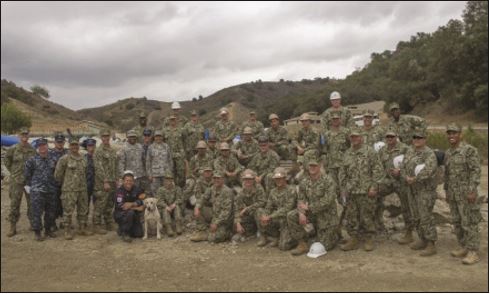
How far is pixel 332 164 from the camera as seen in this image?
8.73 metres

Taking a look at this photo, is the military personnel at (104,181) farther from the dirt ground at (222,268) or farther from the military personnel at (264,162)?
the military personnel at (264,162)

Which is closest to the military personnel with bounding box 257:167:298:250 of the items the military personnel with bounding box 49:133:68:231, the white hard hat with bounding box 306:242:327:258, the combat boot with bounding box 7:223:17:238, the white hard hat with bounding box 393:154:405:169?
the white hard hat with bounding box 306:242:327:258

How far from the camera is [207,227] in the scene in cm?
889

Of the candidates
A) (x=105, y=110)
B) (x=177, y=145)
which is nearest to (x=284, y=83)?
(x=105, y=110)

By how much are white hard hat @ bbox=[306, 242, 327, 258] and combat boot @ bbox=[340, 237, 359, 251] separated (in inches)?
14.2

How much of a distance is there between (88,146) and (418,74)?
41.8 meters

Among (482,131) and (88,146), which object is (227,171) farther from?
(482,131)

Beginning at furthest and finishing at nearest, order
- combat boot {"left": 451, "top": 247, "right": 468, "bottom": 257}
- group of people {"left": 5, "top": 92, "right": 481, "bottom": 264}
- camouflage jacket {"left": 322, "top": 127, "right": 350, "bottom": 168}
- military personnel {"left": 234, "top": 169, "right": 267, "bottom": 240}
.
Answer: camouflage jacket {"left": 322, "top": 127, "right": 350, "bottom": 168}, military personnel {"left": 234, "top": 169, "right": 267, "bottom": 240}, group of people {"left": 5, "top": 92, "right": 481, "bottom": 264}, combat boot {"left": 451, "top": 247, "right": 468, "bottom": 257}

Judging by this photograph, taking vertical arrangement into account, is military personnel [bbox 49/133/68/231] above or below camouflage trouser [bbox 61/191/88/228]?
above

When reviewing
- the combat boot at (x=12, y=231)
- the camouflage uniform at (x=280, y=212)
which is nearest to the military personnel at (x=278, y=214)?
the camouflage uniform at (x=280, y=212)

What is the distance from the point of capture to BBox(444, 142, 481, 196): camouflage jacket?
6.73 m

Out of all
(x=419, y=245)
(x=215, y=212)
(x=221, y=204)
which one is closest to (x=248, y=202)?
(x=221, y=204)

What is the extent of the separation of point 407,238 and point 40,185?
7.07m

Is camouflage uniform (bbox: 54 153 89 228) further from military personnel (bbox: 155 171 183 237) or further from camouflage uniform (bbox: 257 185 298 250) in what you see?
camouflage uniform (bbox: 257 185 298 250)
